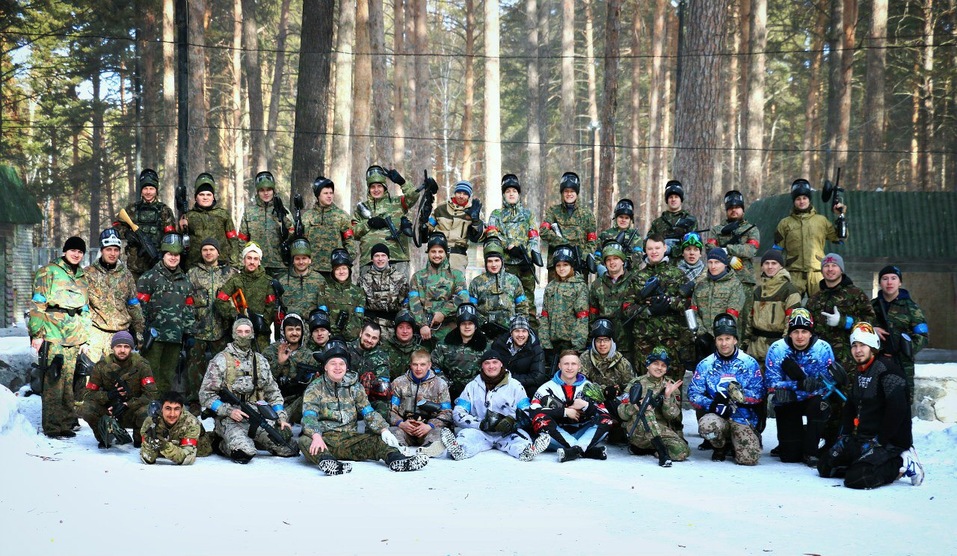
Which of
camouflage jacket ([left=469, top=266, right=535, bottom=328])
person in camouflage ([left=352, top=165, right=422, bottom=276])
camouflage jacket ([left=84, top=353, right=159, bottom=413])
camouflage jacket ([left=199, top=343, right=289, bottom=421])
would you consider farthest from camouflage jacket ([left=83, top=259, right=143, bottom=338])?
camouflage jacket ([left=469, top=266, right=535, bottom=328])

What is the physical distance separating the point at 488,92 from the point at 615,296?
17811 millimetres

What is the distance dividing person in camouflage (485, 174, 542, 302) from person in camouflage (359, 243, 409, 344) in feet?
4.15

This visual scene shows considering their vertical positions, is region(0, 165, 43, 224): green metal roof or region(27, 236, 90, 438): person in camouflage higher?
region(0, 165, 43, 224): green metal roof

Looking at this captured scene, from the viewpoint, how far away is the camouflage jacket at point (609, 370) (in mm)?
9297

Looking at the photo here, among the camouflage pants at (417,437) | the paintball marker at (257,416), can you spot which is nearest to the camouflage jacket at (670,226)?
the camouflage pants at (417,437)

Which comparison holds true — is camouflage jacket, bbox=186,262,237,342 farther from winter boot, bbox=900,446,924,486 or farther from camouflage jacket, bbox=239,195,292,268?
winter boot, bbox=900,446,924,486

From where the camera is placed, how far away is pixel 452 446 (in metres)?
8.16

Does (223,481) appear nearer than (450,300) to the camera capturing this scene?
Yes

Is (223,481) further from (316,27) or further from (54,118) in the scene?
(54,118)

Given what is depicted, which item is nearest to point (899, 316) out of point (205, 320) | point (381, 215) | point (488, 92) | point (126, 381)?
point (381, 215)

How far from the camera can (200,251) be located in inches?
412

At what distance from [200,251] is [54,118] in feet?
91.5

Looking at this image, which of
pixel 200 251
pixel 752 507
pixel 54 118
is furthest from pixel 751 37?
pixel 54 118

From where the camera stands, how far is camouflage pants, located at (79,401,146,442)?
Result: 838 centimetres
